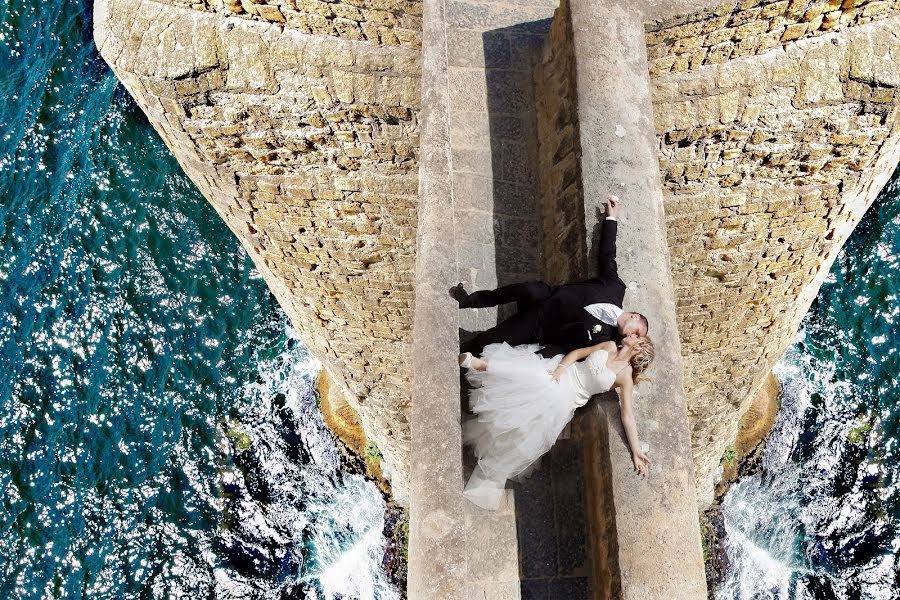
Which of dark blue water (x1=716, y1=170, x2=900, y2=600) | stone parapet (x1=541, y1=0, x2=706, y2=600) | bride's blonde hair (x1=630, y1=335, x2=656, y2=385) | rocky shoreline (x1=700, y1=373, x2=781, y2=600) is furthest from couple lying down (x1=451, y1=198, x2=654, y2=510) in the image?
dark blue water (x1=716, y1=170, x2=900, y2=600)

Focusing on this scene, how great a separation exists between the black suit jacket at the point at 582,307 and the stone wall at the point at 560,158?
0.50 feet

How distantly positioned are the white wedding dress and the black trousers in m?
0.07

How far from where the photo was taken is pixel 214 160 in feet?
14.6

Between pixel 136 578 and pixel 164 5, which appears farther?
pixel 136 578

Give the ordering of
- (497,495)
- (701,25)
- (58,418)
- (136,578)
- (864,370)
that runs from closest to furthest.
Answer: (497,495) → (701,25) → (136,578) → (58,418) → (864,370)

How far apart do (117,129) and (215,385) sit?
405cm

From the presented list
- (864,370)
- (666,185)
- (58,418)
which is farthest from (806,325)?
(58,418)

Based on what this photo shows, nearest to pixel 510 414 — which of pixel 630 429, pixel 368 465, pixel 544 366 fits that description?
pixel 544 366

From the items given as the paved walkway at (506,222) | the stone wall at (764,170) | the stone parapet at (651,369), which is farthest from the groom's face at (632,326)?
the stone wall at (764,170)

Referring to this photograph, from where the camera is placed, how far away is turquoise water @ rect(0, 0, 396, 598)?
790 cm

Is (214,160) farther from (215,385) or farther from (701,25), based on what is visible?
(215,385)

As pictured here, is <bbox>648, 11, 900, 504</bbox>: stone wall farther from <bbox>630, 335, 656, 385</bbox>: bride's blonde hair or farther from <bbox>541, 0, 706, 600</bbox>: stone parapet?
<bbox>630, 335, 656, 385</bbox>: bride's blonde hair

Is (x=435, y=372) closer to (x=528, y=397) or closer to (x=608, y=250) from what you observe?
(x=528, y=397)

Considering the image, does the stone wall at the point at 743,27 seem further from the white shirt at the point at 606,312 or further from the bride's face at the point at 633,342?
the bride's face at the point at 633,342
